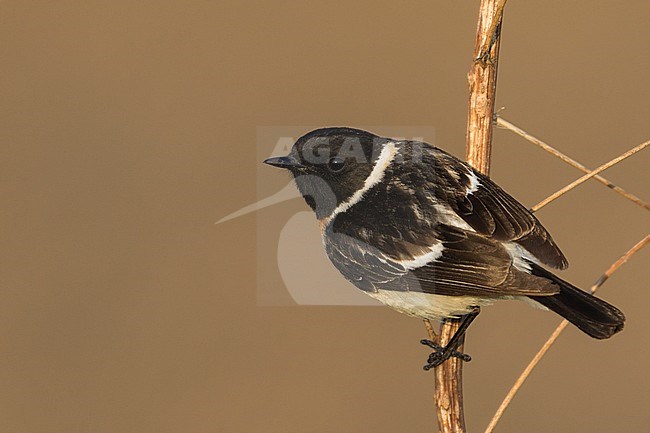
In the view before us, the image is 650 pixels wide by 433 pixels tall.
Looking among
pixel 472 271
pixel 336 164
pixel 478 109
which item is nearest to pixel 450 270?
pixel 472 271

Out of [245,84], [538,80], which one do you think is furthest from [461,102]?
[245,84]

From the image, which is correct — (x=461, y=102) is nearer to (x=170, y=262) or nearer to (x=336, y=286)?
(x=170, y=262)

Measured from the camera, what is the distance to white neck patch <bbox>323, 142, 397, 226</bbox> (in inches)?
154

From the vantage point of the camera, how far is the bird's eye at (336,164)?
4.00 m

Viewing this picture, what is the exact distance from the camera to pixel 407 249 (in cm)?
368

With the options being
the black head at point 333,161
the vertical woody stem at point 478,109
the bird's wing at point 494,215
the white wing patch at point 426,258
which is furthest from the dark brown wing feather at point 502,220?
the black head at point 333,161

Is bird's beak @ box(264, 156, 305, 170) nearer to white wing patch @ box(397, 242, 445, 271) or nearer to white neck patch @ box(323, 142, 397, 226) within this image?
white neck patch @ box(323, 142, 397, 226)

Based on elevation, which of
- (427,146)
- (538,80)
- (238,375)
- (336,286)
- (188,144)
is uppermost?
(538,80)

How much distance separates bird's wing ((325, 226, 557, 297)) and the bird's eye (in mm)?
328

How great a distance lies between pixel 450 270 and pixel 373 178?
575mm

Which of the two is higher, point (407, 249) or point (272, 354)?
point (407, 249)

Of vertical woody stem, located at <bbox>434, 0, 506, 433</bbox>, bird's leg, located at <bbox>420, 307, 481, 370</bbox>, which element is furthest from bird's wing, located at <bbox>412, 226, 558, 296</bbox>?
vertical woody stem, located at <bbox>434, 0, 506, 433</bbox>

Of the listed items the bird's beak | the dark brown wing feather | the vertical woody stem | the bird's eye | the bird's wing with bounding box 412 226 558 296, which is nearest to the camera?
the vertical woody stem

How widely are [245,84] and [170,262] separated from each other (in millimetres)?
2549
